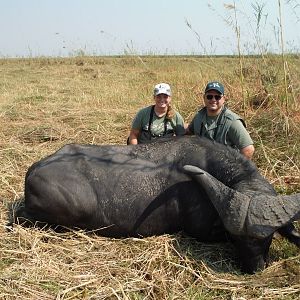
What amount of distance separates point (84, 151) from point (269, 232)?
1928 mm

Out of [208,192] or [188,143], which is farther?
[188,143]

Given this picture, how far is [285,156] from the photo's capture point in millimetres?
5398

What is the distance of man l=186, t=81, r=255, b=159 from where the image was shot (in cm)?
471

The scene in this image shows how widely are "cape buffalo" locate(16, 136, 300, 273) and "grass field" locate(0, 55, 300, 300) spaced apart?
0.50 feet

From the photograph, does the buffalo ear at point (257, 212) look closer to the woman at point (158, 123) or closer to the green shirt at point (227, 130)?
the green shirt at point (227, 130)

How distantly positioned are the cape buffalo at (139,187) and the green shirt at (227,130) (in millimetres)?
710

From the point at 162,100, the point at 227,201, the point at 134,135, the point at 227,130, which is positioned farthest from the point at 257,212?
the point at 134,135

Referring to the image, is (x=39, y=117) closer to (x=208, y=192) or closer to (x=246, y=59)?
(x=246, y=59)

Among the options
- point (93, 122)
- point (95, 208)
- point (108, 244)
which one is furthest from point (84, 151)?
point (93, 122)

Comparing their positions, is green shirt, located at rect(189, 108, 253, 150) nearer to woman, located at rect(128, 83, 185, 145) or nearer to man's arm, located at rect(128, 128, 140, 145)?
woman, located at rect(128, 83, 185, 145)

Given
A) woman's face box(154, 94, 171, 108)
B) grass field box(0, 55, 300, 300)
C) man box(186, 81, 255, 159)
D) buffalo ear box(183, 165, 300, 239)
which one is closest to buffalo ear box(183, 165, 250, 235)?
buffalo ear box(183, 165, 300, 239)

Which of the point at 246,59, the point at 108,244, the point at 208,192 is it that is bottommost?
the point at 108,244

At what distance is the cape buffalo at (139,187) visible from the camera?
3840mm

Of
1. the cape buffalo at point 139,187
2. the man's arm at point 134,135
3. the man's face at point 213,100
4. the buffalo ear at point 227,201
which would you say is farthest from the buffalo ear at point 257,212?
the man's arm at point 134,135
